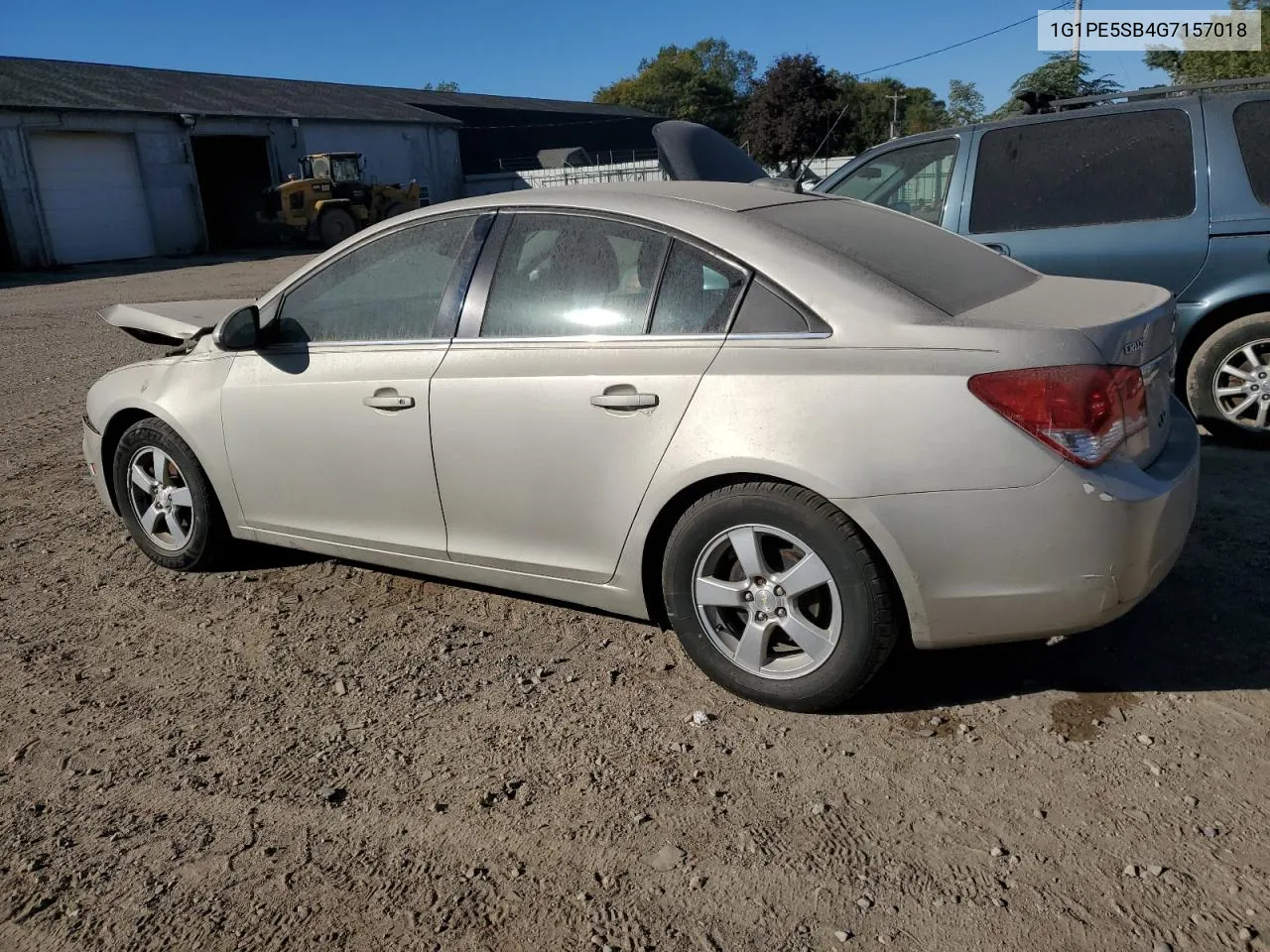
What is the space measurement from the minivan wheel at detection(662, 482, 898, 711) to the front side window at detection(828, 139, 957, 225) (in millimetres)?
3780

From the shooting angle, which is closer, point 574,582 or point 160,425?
point 574,582

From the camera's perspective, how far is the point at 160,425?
Result: 445 centimetres

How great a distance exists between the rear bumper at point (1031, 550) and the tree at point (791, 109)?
46749 mm

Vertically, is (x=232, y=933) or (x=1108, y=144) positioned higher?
(x=1108, y=144)

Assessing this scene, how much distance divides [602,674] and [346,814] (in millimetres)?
1023

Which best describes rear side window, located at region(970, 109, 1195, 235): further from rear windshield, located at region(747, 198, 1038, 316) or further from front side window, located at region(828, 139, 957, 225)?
rear windshield, located at region(747, 198, 1038, 316)

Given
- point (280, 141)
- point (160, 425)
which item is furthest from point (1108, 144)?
point (280, 141)

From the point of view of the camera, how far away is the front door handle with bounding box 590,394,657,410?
3184 mm

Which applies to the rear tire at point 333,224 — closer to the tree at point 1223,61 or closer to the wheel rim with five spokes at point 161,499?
the tree at point 1223,61

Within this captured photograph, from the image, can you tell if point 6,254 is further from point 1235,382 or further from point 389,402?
point 1235,382

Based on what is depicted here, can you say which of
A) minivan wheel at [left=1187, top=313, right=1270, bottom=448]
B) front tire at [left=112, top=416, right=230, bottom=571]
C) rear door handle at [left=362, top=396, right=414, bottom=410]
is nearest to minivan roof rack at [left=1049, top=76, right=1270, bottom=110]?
minivan wheel at [left=1187, top=313, right=1270, bottom=448]

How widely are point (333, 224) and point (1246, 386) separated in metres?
28.6

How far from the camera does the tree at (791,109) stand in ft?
156

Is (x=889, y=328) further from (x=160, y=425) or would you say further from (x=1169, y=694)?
(x=160, y=425)
